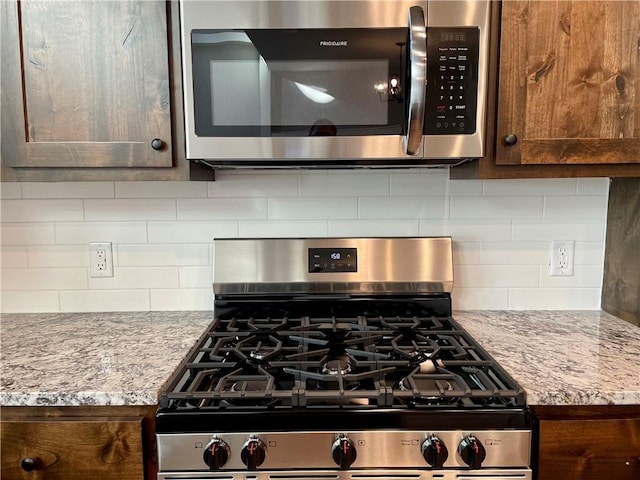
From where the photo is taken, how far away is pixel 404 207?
1.59 m

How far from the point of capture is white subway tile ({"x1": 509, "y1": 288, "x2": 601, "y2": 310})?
1626 mm

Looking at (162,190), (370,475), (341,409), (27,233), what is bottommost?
(370,475)

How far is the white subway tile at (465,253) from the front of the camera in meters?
1.61

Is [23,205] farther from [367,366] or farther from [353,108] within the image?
[367,366]

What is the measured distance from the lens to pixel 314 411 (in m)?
0.97

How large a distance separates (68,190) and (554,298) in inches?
68.2

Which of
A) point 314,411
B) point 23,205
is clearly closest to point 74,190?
point 23,205

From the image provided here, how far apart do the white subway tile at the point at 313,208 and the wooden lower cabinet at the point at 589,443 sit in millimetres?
849

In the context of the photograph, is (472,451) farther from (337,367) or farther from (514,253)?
(514,253)

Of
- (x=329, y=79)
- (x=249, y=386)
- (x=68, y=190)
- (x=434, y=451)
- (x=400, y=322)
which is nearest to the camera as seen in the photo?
(x=434, y=451)

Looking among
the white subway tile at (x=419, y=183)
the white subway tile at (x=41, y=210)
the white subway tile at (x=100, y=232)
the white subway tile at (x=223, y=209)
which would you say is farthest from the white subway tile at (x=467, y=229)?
the white subway tile at (x=41, y=210)

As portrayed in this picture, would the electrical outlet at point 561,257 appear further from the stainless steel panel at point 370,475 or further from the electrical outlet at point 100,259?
the electrical outlet at point 100,259

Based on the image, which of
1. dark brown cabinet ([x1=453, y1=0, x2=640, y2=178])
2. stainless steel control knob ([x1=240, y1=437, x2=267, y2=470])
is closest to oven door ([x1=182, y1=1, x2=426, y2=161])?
dark brown cabinet ([x1=453, y1=0, x2=640, y2=178])

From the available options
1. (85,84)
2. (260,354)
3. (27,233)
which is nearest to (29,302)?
(27,233)
